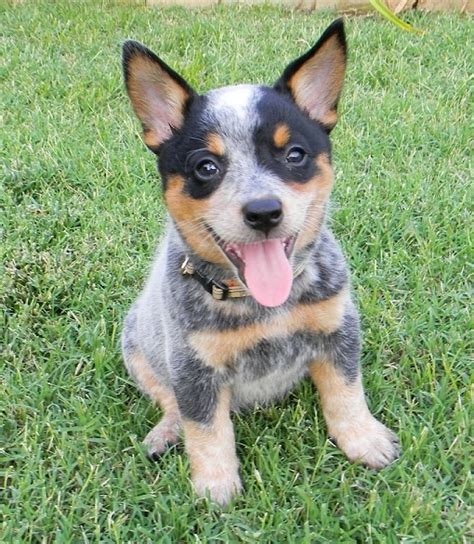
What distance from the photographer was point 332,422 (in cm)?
263

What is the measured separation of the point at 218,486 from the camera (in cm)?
244

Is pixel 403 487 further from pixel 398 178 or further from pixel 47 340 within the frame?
pixel 398 178

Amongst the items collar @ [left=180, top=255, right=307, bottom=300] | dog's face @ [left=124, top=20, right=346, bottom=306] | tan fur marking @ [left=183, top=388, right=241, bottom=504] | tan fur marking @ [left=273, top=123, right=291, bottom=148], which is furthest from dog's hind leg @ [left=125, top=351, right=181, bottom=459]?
tan fur marking @ [left=273, top=123, right=291, bottom=148]

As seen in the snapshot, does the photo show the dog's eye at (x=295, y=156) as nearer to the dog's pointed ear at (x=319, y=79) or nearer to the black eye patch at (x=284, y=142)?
the black eye patch at (x=284, y=142)

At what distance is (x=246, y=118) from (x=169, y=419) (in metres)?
1.19

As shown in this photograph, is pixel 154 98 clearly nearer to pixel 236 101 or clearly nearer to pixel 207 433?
pixel 236 101

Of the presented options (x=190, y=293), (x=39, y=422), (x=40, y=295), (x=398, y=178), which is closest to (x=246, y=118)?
(x=190, y=293)

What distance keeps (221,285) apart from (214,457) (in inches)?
23.1

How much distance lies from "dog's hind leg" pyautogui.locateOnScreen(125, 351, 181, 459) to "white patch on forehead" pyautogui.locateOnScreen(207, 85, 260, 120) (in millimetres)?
1067

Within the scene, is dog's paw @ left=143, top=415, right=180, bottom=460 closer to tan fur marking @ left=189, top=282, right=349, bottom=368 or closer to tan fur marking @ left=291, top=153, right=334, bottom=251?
tan fur marking @ left=189, top=282, right=349, bottom=368

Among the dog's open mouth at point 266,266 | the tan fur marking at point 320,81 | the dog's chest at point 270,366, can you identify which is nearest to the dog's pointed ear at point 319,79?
the tan fur marking at point 320,81

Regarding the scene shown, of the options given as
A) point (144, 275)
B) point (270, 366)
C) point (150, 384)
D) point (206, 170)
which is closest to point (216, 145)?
point (206, 170)

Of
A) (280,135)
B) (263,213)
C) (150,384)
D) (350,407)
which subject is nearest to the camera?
(263,213)

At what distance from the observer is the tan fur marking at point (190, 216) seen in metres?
2.30
